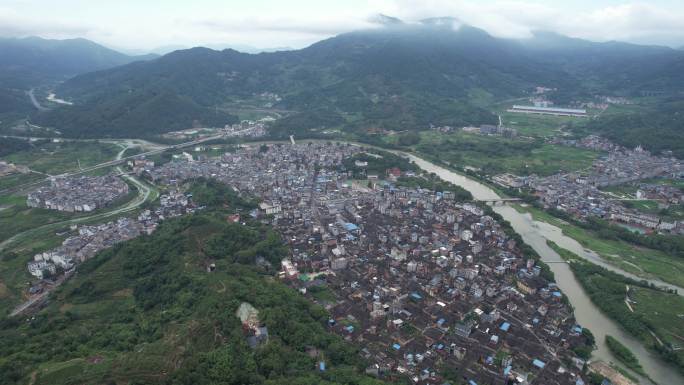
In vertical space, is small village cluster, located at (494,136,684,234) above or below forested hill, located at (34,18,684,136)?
below

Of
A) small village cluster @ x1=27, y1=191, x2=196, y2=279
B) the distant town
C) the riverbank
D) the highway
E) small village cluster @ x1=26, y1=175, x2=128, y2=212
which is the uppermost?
the distant town

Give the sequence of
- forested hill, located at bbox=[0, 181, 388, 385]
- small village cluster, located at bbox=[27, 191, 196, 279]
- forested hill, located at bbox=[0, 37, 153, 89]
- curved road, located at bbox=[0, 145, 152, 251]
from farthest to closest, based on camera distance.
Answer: forested hill, located at bbox=[0, 37, 153, 89] < curved road, located at bbox=[0, 145, 152, 251] < small village cluster, located at bbox=[27, 191, 196, 279] < forested hill, located at bbox=[0, 181, 388, 385]

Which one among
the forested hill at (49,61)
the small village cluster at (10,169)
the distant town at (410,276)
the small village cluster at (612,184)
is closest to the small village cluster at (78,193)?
the distant town at (410,276)

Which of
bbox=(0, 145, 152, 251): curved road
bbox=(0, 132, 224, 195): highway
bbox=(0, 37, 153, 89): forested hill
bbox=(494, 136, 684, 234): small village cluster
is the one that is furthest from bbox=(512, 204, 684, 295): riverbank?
bbox=(0, 37, 153, 89): forested hill

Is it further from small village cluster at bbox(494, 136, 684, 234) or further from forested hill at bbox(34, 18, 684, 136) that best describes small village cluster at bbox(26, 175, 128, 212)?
small village cluster at bbox(494, 136, 684, 234)

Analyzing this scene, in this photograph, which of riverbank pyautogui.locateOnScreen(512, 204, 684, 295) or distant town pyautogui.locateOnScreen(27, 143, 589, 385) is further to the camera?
riverbank pyautogui.locateOnScreen(512, 204, 684, 295)
